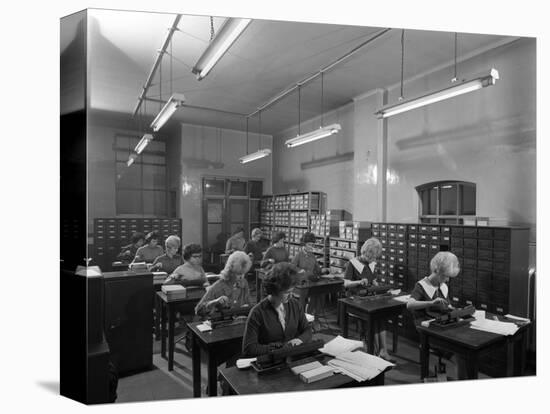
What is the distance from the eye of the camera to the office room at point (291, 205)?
2438mm

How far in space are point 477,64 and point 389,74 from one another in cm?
83

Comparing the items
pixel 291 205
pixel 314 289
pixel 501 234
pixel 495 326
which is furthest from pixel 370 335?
pixel 501 234

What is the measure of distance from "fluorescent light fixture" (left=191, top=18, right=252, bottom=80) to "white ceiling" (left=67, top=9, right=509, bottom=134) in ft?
0.92

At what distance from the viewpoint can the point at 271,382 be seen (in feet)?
6.25

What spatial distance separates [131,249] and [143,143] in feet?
2.77

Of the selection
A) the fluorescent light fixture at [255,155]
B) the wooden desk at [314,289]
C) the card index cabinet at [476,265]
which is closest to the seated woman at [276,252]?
the wooden desk at [314,289]

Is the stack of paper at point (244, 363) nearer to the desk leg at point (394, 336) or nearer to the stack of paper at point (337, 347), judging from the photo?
the stack of paper at point (337, 347)

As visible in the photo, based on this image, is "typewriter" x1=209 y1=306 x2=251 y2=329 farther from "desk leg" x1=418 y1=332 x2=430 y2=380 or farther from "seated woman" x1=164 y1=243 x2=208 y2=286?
"desk leg" x1=418 y1=332 x2=430 y2=380

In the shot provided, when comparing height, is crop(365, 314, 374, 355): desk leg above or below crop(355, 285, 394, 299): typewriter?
below

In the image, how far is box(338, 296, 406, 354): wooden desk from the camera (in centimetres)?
293

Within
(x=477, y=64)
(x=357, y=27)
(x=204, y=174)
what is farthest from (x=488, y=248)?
(x=204, y=174)

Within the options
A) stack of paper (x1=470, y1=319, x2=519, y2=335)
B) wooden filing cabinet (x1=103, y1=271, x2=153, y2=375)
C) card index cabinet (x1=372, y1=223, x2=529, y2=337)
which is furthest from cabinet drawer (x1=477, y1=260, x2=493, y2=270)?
wooden filing cabinet (x1=103, y1=271, x2=153, y2=375)

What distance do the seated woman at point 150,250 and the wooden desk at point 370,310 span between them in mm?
1669

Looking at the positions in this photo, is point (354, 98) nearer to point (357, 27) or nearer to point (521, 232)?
point (357, 27)
